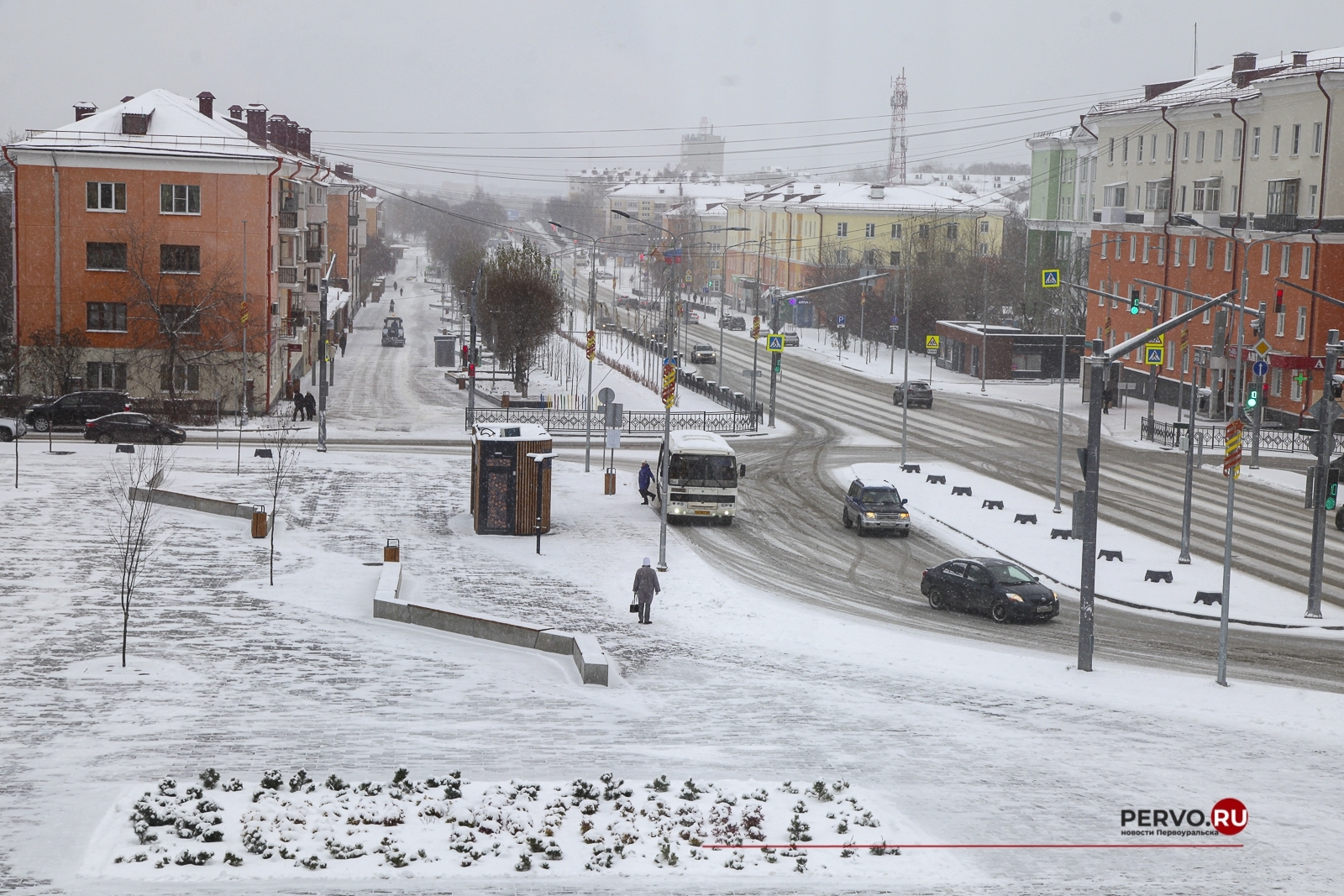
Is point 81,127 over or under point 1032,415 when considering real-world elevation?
over

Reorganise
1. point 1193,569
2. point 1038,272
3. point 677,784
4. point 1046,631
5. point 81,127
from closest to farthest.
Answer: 1. point 677,784
2. point 1046,631
3. point 1193,569
4. point 81,127
5. point 1038,272

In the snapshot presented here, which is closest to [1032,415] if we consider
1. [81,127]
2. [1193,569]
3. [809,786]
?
[1193,569]

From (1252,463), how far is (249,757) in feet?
136

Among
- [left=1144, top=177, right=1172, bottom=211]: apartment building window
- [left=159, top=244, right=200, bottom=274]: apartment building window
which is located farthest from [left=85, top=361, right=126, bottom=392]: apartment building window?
[left=1144, top=177, right=1172, bottom=211]: apartment building window

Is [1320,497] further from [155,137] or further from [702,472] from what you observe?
[155,137]

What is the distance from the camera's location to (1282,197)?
187ft

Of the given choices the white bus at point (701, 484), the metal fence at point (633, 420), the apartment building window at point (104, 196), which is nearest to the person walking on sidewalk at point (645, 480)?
the white bus at point (701, 484)

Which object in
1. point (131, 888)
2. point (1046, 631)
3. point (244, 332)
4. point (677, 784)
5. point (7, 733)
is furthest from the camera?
point (244, 332)

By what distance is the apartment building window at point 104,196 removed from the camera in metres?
53.2

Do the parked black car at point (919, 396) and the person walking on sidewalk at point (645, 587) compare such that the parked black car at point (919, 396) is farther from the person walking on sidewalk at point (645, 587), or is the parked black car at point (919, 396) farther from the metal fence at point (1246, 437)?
the person walking on sidewalk at point (645, 587)

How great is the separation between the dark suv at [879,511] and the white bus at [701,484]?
10.6 ft

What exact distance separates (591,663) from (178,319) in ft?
128

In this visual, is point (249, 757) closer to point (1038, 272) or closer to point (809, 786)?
point (809, 786)

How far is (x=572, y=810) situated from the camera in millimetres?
13531
